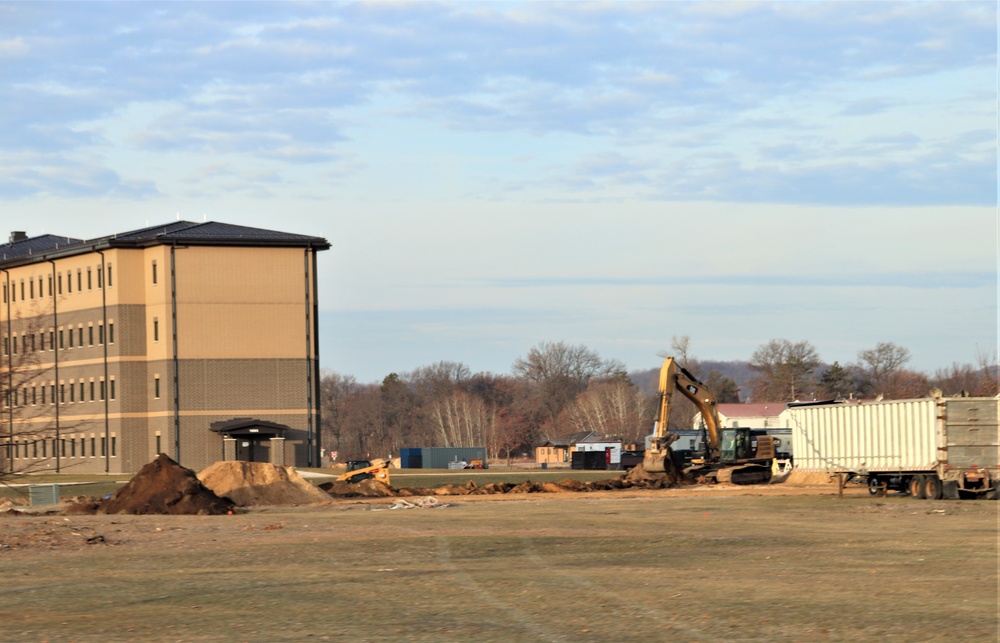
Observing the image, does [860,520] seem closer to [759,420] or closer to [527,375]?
[759,420]

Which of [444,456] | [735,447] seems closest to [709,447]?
[735,447]

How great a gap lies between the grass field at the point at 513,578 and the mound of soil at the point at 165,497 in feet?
13.5

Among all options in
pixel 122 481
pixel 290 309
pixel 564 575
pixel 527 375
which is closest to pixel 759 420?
pixel 527 375

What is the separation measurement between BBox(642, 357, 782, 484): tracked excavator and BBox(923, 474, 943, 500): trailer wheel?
41.0 feet

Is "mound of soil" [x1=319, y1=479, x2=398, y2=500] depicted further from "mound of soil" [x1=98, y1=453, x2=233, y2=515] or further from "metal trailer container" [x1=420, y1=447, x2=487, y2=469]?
"metal trailer container" [x1=420, y1=447, x2=487, y2=469]

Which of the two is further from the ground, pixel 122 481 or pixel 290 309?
pixel 290 309

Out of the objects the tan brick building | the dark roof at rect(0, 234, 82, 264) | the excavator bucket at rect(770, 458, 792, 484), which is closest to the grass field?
the excavator bucket at rect(770, 458, 792, 484)

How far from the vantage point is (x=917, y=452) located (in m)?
41.3

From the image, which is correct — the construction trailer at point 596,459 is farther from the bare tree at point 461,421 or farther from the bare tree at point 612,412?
the bare tree at point 461,421

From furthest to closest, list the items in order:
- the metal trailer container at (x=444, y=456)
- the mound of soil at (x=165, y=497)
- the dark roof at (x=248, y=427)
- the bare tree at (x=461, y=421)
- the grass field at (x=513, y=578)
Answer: the bare tree at (x=461, y=421) → the metal trailer container at (x=444, y=456) → the dark roof at (x=248, y=427) → the mound of soil at (x=165, y=497) → the grass field at (x=513, y=578)

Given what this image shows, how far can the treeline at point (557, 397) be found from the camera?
158 meters

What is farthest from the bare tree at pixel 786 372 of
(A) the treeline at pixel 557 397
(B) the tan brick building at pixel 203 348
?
(B) the tan brick building at pixel 203 348

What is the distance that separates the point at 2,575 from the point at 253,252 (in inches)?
2683

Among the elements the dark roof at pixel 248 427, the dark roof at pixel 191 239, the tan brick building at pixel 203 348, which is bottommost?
the dark roof at pixel 248 427
